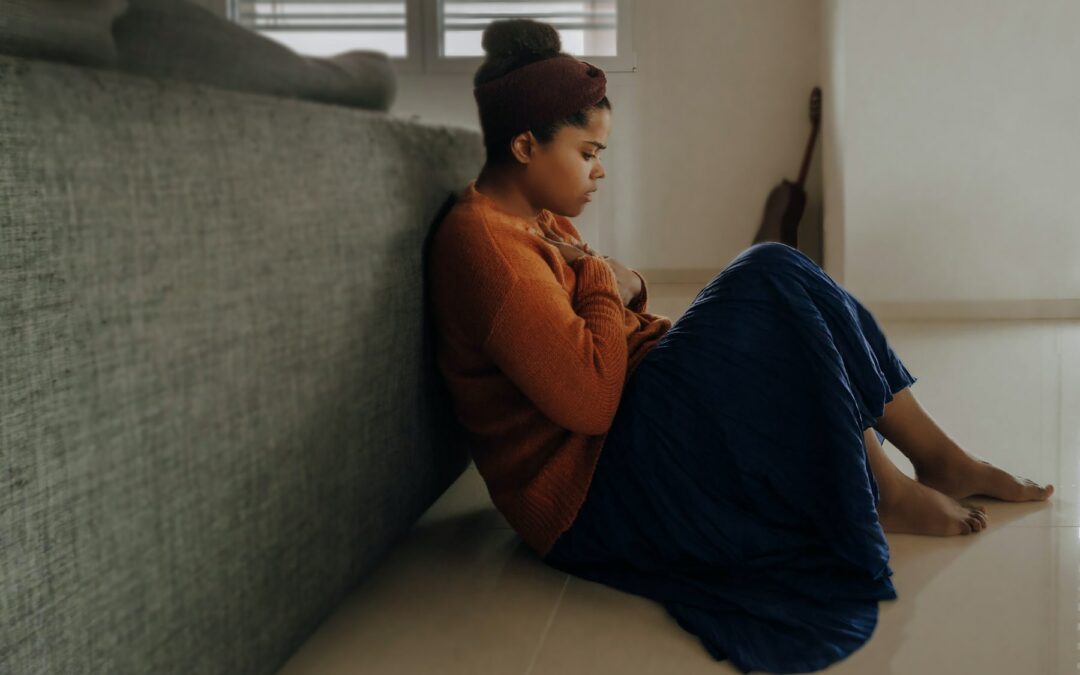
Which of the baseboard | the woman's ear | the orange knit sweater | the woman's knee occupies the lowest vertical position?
the baseboard

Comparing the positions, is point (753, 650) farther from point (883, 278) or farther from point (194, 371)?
point (883, 278)

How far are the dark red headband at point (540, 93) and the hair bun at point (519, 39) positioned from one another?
0.07 ft

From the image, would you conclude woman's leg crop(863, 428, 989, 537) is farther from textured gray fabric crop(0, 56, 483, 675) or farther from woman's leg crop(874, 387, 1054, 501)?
textured gray fabric crop(0, 56, 483, 675)

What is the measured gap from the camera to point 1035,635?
1.22 m

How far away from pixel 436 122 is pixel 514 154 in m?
0.24

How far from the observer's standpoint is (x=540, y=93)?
140cm

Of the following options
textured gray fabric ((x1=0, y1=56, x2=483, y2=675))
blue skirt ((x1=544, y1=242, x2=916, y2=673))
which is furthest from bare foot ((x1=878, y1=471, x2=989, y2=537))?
textured gray fabric ((x1=0, y1=56, x2=483, y2=675))

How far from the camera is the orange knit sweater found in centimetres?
128

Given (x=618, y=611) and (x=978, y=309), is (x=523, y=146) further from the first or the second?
(x=978, y=309)

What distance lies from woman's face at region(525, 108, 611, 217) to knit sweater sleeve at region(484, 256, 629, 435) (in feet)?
0.59

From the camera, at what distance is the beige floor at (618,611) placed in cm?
118

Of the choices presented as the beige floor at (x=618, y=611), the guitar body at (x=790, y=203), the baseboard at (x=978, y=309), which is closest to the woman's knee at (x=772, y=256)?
the beige floor at (x=618, y=611)

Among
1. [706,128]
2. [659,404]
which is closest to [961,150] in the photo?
[706,128]

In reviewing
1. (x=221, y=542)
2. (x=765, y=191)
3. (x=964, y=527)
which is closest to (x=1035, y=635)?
(x=964, y=527)
